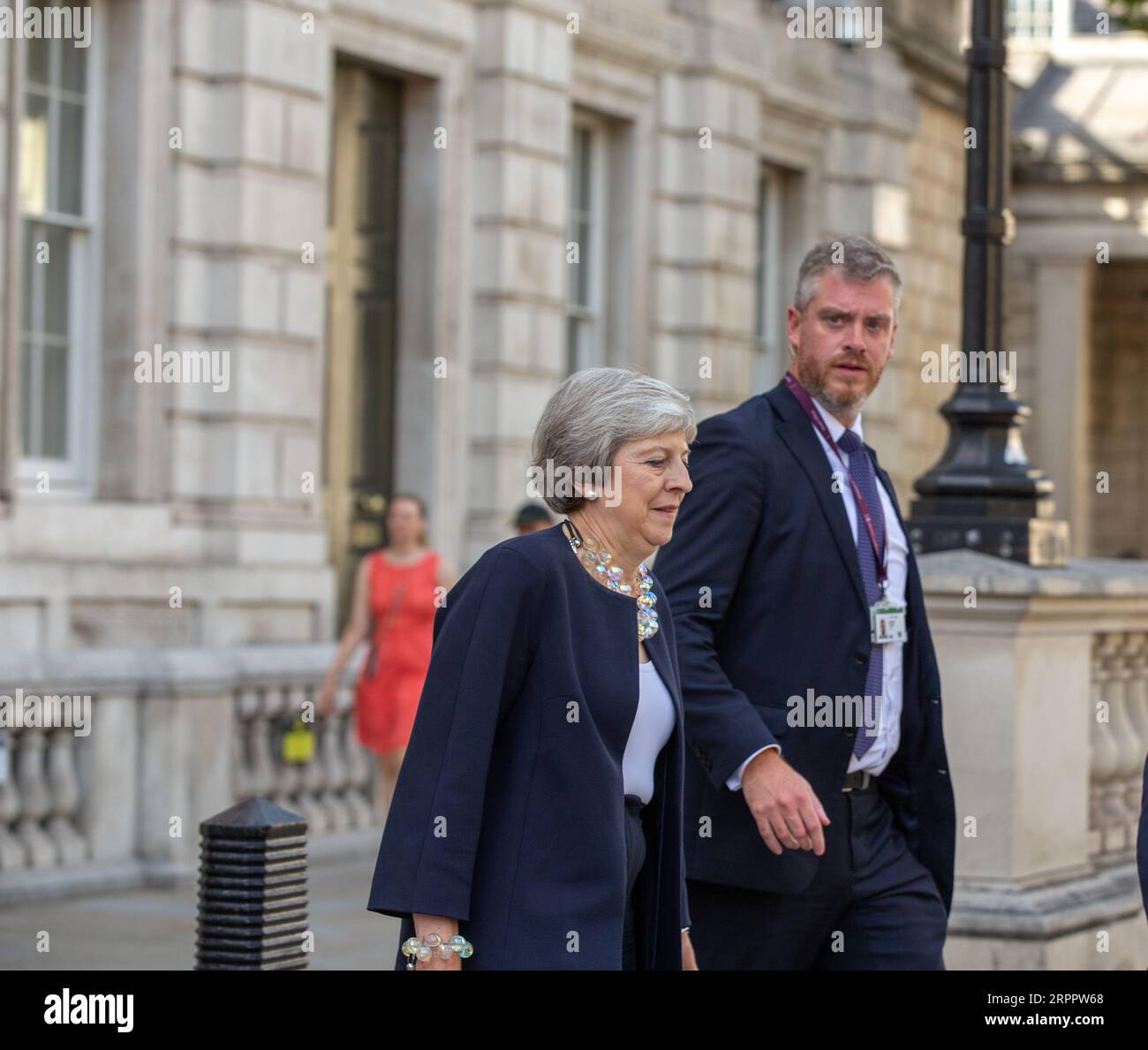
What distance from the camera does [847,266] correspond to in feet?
17.5

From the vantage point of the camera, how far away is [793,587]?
525cm

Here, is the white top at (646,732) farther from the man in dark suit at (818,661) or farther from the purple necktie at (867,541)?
the purple necktie at (867,541)

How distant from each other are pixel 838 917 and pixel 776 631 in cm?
65

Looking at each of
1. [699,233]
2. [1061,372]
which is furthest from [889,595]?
[1061,372]

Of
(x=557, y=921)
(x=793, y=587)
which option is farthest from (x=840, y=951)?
(x=557, y=921)

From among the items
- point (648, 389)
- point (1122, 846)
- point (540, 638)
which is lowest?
point (1122, 846)

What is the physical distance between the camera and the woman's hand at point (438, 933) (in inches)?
157

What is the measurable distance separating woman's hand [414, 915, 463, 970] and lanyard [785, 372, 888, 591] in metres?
1.73

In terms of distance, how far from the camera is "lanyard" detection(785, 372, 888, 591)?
5.38 meters

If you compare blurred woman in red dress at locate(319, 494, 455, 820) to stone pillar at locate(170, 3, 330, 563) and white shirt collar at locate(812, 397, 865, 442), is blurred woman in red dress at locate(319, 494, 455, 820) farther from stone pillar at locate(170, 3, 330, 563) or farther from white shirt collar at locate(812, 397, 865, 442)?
white shirt collar at locate(812, 397, 865, 442)

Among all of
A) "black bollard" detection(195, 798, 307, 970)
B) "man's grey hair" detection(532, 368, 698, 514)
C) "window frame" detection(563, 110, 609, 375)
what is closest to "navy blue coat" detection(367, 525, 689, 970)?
"man's grey hair" detection(532, 368, 698, 514)

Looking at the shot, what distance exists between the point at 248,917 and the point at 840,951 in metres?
1.62

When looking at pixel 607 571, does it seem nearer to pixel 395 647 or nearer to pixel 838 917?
pixel 838 917
